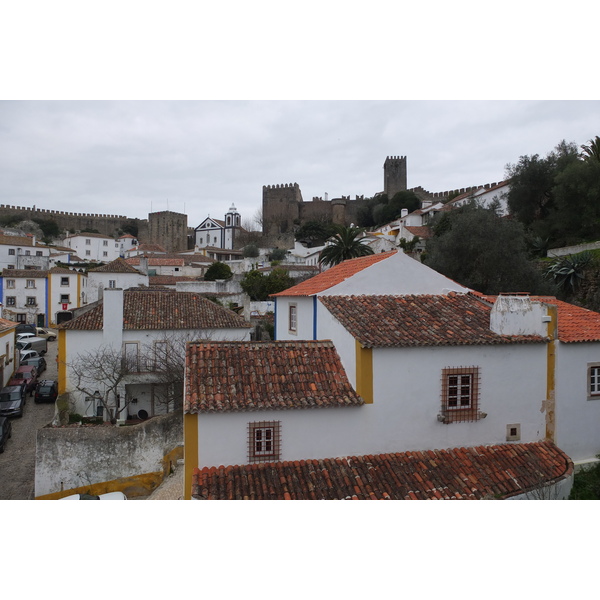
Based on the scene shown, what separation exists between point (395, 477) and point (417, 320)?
3.35 metres

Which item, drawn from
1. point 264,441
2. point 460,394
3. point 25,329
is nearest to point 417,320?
point 460,394

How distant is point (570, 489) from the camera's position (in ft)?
27.6

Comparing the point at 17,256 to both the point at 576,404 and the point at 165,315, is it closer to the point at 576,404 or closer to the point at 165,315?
the point at 165,315

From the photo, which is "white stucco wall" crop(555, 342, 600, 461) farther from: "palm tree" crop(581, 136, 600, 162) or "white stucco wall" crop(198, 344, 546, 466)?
"palm tree" crop(581, 136, 600, 162)

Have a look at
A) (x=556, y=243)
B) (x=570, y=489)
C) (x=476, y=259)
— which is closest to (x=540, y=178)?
(x=556, y=243)

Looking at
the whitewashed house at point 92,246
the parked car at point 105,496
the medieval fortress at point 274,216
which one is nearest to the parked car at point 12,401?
the parked car at point 105,496

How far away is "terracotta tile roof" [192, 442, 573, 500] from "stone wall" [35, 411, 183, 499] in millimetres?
6020

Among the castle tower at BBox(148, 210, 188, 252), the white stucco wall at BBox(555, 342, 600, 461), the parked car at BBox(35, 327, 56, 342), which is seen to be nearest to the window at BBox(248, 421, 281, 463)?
the white stucco wall at BBox(555, 342, 600, 461)

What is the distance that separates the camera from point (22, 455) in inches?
591

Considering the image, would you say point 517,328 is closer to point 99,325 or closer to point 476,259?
point 476,259

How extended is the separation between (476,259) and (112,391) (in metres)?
16.8

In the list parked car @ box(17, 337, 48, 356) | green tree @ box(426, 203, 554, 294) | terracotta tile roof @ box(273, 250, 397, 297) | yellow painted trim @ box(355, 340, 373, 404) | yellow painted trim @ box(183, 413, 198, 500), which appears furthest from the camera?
parked car @ box(17, 337, 48, 356)

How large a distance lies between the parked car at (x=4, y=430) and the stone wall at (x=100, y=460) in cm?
341

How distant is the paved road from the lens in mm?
13320
